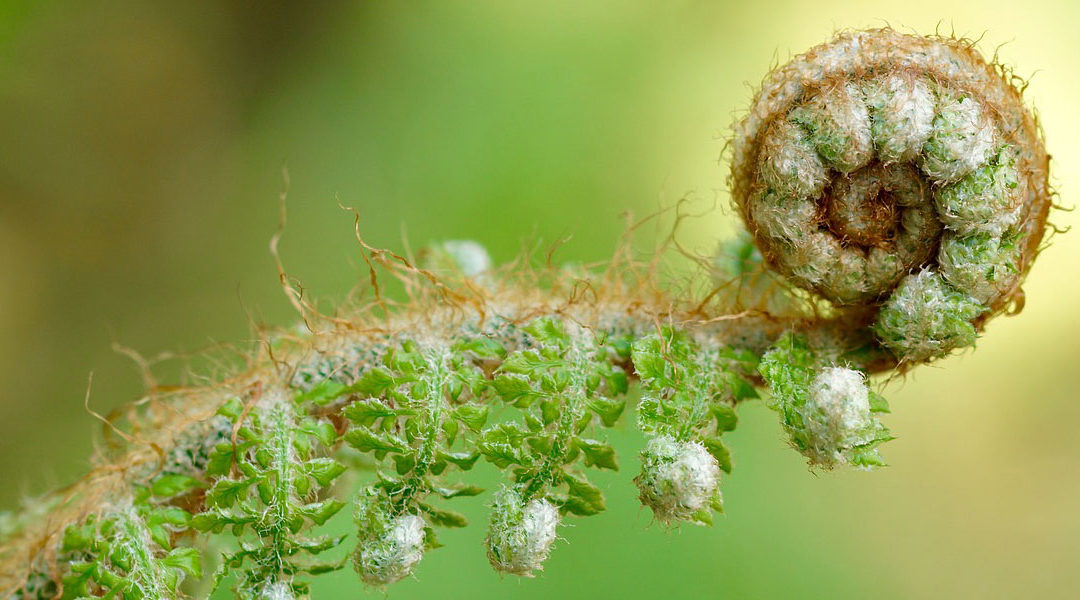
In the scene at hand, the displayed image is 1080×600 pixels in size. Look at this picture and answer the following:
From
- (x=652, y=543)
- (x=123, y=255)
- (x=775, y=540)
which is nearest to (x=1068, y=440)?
(x=775, y=540)

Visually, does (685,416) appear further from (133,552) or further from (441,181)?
(441,181)

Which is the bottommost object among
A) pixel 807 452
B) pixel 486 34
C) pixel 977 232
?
pixel 807 452

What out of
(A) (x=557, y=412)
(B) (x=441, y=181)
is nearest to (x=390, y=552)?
Answer: (A) (x=557, y=412)

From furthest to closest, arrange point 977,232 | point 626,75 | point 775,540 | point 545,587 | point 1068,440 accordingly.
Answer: point 626,75, point 1068,440, point 775,540, point 545,587, point 977,232

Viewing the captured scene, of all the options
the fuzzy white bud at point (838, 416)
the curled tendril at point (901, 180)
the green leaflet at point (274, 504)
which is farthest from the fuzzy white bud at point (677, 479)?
the green leaflet at point (274, 504)

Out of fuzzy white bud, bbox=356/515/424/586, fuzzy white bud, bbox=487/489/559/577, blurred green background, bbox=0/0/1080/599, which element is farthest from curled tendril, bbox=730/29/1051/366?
blurred green background, bbox=0/0/1080/599

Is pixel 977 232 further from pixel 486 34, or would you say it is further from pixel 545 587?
pixel 486 34
